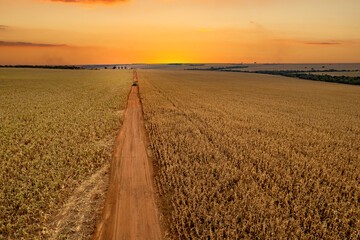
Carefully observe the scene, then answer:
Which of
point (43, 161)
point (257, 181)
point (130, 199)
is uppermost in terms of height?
point (43, 161)

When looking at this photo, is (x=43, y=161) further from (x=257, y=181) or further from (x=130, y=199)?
(x=257, y=181)

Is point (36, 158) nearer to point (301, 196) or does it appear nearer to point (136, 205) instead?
point (136, 205)

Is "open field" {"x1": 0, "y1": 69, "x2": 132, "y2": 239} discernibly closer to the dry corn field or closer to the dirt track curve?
the dirt track curve

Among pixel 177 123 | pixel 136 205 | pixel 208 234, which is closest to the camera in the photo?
pixel 208 234

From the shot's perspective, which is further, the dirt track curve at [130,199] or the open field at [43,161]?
the open field at [43,161]

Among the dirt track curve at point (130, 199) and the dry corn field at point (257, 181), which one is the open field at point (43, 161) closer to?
the dirt track curve at point (130, 199)

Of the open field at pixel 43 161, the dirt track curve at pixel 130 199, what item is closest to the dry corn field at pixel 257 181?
the dirt track curve at pixel 130 199

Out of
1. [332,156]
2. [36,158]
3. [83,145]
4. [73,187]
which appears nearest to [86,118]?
[83,145]

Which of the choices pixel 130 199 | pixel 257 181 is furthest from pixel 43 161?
pixel 257 181
